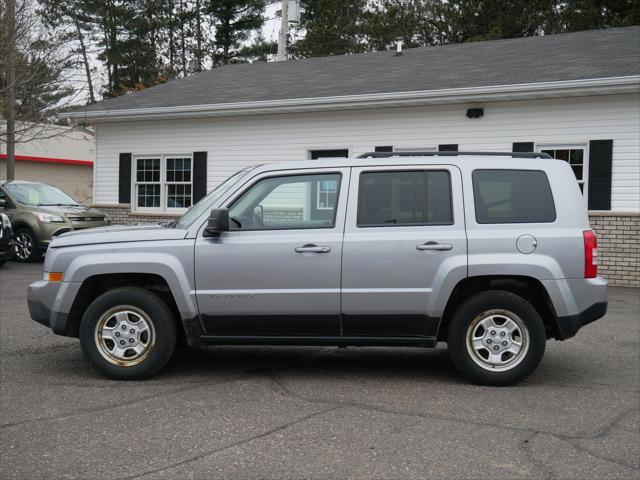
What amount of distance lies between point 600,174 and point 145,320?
9853 mm

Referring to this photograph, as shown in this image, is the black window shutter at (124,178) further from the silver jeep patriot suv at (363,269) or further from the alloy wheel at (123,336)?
the alloy wheel at (123,336)

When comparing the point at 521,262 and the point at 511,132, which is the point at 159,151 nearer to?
the point at 511,132

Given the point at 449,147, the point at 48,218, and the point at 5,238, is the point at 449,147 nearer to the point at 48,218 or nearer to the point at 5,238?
the point at 48,218

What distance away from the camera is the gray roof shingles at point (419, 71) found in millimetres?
14250

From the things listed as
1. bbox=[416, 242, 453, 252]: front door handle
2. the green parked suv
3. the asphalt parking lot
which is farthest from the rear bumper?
the green parked suv

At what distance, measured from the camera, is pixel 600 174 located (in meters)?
13.2

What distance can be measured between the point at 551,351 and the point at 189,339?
12.1ft

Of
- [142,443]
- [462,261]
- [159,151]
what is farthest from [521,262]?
[159,151]

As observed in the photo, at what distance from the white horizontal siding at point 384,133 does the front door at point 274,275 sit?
345 inches

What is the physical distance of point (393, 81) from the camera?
15.7 m

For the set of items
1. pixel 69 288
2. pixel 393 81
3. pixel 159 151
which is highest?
pixel 393 81

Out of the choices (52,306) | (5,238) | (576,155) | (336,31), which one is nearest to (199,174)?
(5,238)

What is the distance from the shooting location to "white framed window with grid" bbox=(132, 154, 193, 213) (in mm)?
17250

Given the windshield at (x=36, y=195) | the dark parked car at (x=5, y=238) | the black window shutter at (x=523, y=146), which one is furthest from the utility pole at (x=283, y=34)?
the dark parked car at (x=5, y=238)
